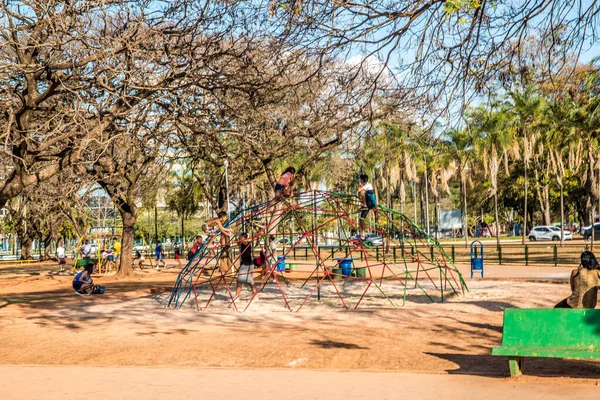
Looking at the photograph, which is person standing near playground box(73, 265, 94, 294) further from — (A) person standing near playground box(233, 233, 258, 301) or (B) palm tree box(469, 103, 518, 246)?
(B) palm tree box(469, 103, 518, 246)

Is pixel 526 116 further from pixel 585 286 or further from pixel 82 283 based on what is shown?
pixel 585 286

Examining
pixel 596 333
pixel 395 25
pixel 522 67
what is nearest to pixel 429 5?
pixel 395 25

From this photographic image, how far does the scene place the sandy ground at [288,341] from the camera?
27.4 feet

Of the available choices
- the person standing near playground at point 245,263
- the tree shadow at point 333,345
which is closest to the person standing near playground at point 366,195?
the person standing near playground at point 245,263

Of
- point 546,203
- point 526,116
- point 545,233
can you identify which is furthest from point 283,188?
point 545,233

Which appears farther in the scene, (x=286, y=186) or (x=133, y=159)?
(x=133, y=159)

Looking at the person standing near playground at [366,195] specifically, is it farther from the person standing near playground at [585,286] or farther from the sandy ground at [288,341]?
the person standing near playground at [585,286]

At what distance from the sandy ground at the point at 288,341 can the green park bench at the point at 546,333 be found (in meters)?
0.32

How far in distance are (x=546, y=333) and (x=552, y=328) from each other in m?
0.09

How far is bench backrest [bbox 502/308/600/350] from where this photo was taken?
8.05 metres

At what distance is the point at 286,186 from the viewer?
16250mm

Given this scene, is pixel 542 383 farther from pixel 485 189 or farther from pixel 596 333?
pixel 485 189

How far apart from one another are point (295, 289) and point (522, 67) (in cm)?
1322

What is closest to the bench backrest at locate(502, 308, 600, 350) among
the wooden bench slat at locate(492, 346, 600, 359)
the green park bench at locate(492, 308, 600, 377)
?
the green park bench at locate(492, 308, 600, 377)
